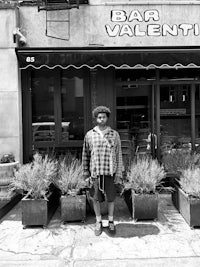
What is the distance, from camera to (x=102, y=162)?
4363 mm

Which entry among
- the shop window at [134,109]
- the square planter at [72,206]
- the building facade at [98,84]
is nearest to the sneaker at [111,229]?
the square planter at [72,206]

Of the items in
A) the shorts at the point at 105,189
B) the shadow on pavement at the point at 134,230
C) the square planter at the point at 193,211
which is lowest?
the shadow on pavement at the point at 134,230

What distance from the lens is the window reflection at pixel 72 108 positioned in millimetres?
7191

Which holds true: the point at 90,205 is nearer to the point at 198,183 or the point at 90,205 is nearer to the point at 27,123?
the point at 198,183

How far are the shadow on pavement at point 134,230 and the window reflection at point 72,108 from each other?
3081 mm

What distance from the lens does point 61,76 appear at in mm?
7219

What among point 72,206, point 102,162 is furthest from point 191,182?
point 72,206

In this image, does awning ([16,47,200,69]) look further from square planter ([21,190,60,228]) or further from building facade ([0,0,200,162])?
square planter ([21,190,60,228])

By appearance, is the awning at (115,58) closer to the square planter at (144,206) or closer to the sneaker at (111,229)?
the square planter at (144,206)

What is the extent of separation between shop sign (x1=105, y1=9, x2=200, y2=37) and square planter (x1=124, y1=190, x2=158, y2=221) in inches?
160

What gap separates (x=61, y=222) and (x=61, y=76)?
384 cm

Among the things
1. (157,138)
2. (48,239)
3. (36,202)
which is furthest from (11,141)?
(157,138)

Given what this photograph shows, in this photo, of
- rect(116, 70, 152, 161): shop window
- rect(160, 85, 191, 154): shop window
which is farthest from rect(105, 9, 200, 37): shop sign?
rect(160, 85, 191, 154): shop window

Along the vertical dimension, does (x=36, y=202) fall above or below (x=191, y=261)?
above
